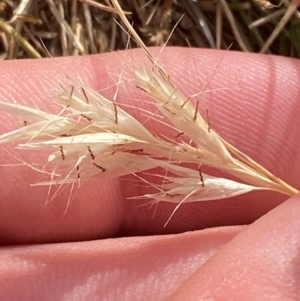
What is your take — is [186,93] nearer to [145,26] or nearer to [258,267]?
[145,26]

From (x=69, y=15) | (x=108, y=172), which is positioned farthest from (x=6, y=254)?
(x=69, y=15)

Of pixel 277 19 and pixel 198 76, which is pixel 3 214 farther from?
pixel 277 19

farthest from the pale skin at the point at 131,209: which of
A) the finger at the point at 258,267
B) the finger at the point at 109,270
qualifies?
the finger at the point at 258,267

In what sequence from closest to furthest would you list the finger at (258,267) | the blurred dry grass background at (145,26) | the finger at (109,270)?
the finger at (258,267) < the finger at (109,270) < the blurred dry grass background at (145,26)

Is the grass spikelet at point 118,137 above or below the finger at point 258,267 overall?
above

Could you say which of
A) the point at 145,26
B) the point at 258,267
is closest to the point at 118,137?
the point at 258,267

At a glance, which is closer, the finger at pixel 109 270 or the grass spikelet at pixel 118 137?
the grass spikelet at pixel 118 137

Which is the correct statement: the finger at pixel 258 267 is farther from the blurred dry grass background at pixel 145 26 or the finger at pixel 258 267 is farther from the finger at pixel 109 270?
the blurred dry grass background at pixel 145 26
